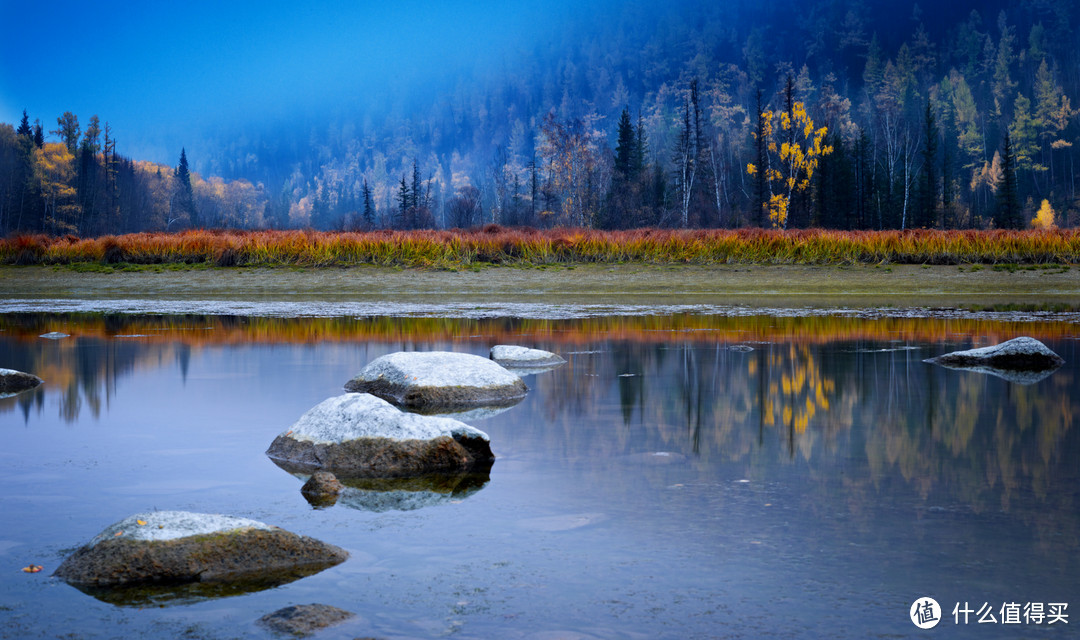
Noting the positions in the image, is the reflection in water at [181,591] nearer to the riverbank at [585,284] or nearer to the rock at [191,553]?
the rock at [191,553]

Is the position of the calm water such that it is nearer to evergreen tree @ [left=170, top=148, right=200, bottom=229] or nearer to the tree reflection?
the tree reflection

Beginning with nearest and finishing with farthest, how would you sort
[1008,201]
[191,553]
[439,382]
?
1. [191,553]
2. [439,382]
3. [1008,201]

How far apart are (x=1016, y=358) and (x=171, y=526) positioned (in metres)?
7.54

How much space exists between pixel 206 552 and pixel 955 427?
4320 mm

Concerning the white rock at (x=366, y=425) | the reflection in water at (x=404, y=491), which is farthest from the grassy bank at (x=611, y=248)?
the reflection in water at (x=404, y=491)

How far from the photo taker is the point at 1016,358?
27.2 feet

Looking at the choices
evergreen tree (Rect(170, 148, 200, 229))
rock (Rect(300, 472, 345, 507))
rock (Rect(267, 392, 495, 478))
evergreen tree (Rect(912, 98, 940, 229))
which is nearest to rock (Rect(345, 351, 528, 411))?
rock (Rect(267, 392, 495, 478))

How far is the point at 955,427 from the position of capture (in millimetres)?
5496

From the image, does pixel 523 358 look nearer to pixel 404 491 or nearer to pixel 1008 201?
pixel 404 491

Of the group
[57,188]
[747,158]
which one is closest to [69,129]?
[57,188]

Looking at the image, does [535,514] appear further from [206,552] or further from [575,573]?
[206,552]

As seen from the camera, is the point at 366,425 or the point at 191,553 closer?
the point at 191,553

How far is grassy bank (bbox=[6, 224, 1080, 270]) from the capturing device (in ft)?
83.1

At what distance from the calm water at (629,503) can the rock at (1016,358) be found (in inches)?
9.3
